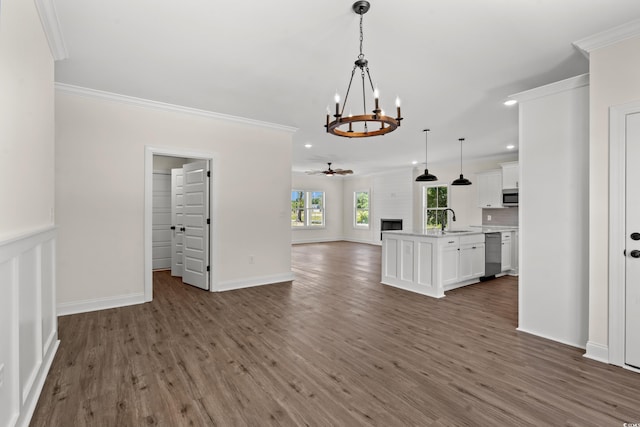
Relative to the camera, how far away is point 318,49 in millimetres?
2957

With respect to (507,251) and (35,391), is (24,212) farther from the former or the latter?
(507,251)

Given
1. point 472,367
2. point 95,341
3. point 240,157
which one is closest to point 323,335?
point 472,367

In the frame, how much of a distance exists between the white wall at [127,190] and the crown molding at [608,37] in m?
4.13

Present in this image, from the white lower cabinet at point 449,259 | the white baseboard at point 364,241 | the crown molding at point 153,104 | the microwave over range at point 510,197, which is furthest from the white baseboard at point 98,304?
the white baseboard at point 364,241

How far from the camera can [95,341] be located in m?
3.08

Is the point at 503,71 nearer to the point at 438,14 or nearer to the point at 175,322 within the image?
the point at 438,14

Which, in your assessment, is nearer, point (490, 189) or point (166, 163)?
point (166, 163)

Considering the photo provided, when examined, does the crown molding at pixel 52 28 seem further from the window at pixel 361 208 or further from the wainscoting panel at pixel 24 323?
the window at pixel 361 208

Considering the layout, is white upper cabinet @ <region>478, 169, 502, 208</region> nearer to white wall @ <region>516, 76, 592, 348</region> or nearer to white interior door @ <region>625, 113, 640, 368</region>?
white wall @ <region>516, 76, 592, 348</region>

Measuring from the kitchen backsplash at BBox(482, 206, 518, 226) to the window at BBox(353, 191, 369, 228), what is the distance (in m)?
4.69

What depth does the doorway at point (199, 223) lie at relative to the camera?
4.40 meters

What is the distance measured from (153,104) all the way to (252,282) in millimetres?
3005

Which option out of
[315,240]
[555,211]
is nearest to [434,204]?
[315,240]

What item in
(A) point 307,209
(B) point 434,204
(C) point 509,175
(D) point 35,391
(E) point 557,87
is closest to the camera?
(D) point 35,391
